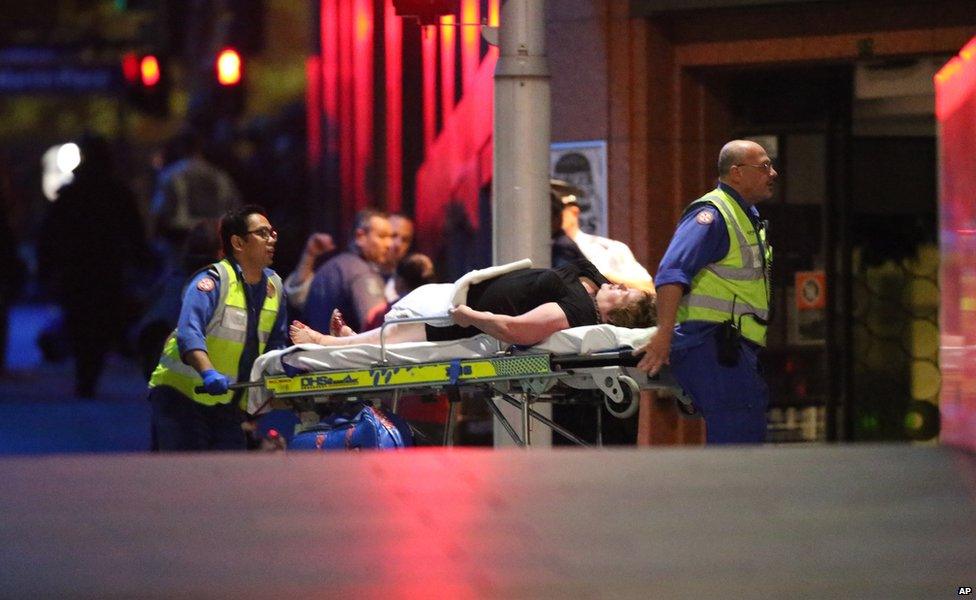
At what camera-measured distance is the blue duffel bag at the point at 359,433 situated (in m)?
9.41

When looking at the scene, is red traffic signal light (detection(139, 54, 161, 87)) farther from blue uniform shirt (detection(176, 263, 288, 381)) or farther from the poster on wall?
blue uniform shirt (detection(176, 263, 288, 381))

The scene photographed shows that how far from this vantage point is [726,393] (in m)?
8.77

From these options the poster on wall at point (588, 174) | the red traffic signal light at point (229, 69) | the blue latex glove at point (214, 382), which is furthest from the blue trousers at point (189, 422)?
the red traffic signal light at point (229, 69)

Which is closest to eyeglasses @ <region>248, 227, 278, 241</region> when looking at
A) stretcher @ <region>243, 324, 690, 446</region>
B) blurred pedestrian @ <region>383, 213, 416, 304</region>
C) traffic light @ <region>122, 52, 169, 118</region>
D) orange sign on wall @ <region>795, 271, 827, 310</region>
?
stretcher @ <region>243, 324, 690, 446</region>

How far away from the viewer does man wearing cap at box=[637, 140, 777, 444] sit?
345 inches

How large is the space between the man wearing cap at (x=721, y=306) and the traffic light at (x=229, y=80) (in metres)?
9.50

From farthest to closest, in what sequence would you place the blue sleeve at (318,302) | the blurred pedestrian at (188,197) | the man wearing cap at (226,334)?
the blurred pedestrian at (188,197)
the blue sleeve at (318,302)
the man wearing cap at (226,334)

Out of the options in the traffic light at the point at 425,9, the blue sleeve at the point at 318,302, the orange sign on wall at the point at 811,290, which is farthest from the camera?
the orange sign on wall at the point at 811,290

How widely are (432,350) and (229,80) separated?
9.08 meters

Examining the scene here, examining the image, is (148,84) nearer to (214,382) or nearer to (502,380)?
(214,382)

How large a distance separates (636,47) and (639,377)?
13.0 feet

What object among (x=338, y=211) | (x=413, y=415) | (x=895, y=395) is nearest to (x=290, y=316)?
(x=413, y=415)

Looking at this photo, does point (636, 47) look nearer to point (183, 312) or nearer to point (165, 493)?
point (183, 312)

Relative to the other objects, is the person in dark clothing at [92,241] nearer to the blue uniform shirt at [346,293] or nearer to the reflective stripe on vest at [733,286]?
the blue uniform shirt at [346,293]
